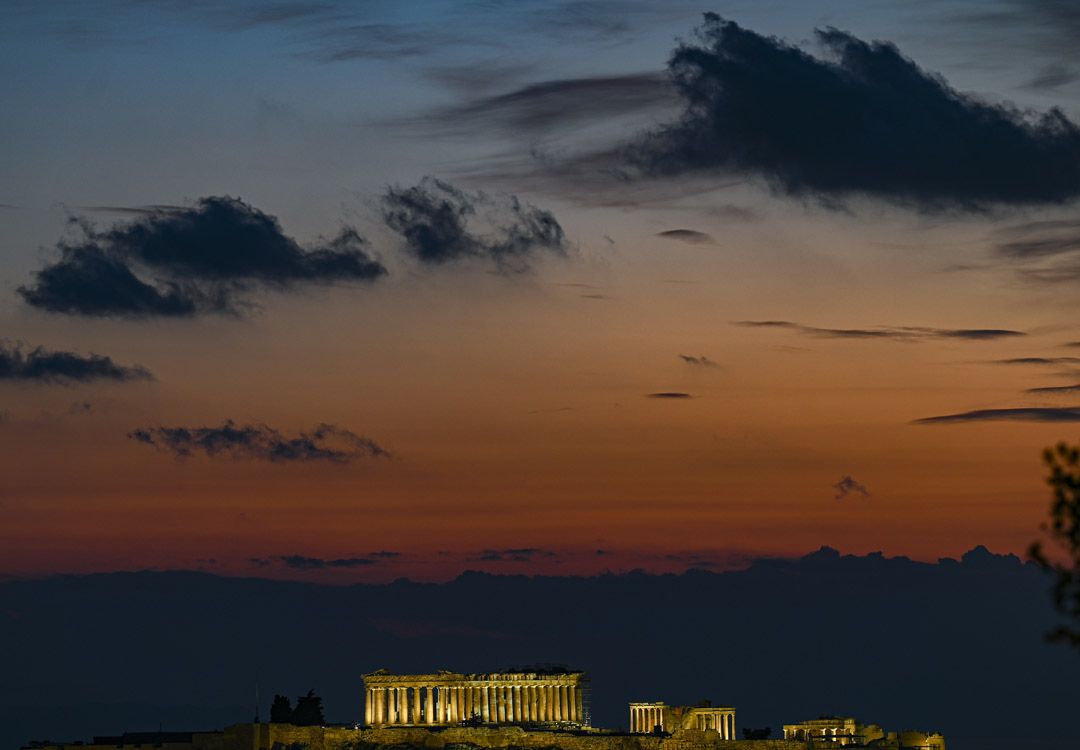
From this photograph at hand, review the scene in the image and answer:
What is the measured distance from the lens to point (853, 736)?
186 meters

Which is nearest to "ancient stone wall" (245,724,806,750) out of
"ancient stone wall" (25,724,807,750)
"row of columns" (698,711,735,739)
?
"ancient stone wall" (25,724,807,750)

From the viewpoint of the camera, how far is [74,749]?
183 m

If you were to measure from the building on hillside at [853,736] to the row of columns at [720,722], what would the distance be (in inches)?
210

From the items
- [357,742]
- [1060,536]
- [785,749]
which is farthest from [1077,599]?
[357,742]

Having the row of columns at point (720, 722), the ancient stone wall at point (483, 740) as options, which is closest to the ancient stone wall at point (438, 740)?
the ancient stone wall at point (483, 740)

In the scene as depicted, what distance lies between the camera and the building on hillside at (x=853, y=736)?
7082 inches

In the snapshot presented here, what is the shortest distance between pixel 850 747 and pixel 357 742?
40855 millimetres

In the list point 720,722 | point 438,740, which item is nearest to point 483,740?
point 438,740

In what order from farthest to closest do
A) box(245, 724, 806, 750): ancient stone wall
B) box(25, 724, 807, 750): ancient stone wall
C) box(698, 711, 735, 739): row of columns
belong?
box(698, 711, 735, 739): row of columns
box(25, 724, 807, 750): ancient stone wall
box(245, 724, 806, 750): ancient stone wall

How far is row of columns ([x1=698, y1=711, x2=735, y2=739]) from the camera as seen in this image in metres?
196

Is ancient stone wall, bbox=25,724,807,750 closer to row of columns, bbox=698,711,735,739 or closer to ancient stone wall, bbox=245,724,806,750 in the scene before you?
ancient stone wall, bbox=245,724,806,750

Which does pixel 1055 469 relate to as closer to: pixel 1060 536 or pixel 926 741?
pixel 1060 536

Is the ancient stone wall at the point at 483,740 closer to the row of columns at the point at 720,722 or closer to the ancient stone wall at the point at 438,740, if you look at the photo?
the ancient stone wall at the point at 438,740

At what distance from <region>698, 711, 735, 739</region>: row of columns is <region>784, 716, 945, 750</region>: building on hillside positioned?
17.5ft
